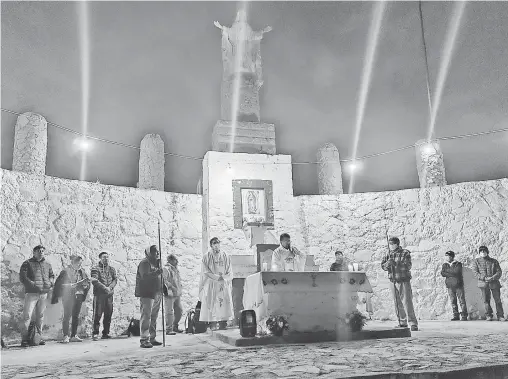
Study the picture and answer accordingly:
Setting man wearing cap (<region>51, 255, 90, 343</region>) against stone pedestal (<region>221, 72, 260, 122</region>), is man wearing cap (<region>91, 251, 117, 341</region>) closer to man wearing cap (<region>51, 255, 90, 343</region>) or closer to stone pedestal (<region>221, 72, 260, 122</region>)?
man wearing cap (<region>51, 255, 90, 343</region>)

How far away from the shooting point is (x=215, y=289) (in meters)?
8.43

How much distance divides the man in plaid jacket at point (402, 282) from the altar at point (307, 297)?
1.08 meters

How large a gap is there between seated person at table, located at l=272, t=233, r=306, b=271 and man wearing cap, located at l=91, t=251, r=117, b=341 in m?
3.43

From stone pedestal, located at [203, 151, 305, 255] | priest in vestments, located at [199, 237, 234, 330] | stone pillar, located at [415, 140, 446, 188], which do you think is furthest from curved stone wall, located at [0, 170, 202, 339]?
stone pillar, located at [415, 140, 446, 188]

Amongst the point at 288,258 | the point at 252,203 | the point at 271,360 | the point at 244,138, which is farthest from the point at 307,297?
the point at 244,138

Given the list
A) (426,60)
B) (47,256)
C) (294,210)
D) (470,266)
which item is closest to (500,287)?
(470,266)

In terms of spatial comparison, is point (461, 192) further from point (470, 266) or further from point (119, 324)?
point (119, 324)

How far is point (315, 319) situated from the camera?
6.48 m

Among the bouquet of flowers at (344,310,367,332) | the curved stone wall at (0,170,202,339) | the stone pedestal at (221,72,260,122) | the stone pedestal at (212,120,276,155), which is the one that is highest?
the stone pedestal at (221,72,260,122)

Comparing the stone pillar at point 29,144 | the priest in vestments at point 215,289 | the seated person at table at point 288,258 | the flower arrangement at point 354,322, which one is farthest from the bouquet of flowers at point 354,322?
the stone pillar at point 29,144

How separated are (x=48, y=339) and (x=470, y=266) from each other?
9719mm

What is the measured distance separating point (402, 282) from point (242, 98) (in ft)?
23.9

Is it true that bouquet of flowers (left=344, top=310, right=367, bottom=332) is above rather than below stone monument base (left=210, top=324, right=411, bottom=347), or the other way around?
above

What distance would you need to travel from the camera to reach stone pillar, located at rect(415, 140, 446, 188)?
633 inches
